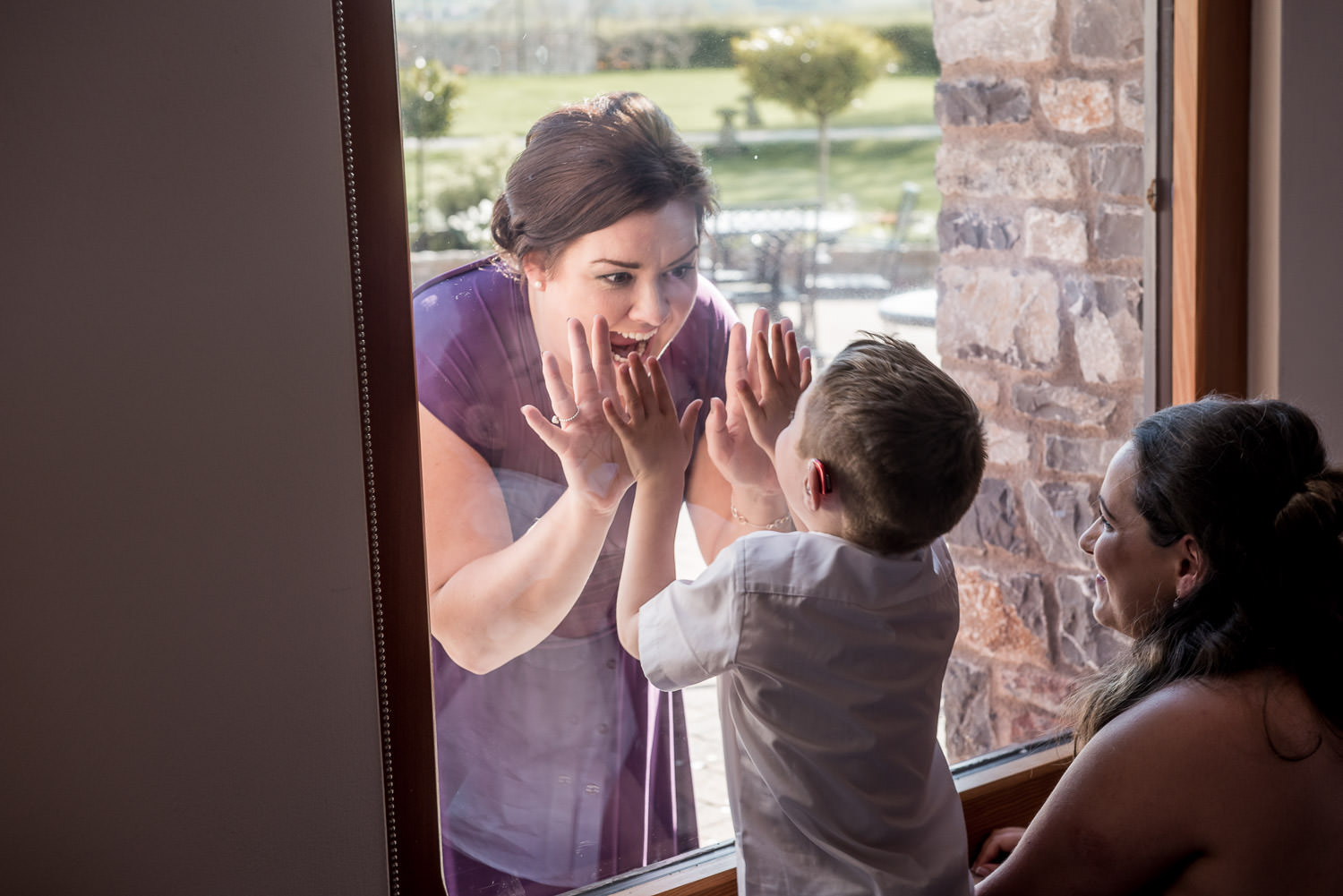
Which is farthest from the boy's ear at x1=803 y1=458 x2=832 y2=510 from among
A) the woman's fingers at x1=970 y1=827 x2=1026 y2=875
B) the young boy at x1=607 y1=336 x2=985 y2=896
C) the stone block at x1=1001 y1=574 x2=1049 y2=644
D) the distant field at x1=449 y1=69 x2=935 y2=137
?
the stone block at x1=1001 y1=574 x2=1049 y2=644

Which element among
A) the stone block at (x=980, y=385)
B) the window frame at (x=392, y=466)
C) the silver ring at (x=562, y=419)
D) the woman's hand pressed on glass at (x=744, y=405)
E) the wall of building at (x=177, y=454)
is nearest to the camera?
the wall of building at (x=177, y=454)

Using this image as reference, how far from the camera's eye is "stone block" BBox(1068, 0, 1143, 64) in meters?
1.92

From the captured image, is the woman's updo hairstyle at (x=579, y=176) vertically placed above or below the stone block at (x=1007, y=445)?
above

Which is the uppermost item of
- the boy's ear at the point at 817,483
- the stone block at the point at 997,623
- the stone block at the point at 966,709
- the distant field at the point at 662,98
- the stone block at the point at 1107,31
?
the stone block at the point at 1107,31

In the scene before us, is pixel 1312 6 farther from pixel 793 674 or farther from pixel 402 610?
pixel 402 610

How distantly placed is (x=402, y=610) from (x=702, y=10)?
2.83 ft

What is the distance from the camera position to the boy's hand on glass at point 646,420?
145 cm

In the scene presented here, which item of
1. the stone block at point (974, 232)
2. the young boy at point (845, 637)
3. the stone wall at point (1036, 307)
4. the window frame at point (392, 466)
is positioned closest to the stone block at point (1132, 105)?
the stone wall at point (1036, 307)

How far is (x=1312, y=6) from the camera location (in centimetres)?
187

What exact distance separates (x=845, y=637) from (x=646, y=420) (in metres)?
0.40

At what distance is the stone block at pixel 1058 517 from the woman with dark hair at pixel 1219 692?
26.6 inches

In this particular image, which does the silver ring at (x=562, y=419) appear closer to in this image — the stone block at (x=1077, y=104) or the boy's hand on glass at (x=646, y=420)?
the boy's hand on glass at (x=646, y=420)

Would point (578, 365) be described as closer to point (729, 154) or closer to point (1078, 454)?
point (729, 154)

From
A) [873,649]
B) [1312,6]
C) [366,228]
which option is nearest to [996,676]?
[873,649]
